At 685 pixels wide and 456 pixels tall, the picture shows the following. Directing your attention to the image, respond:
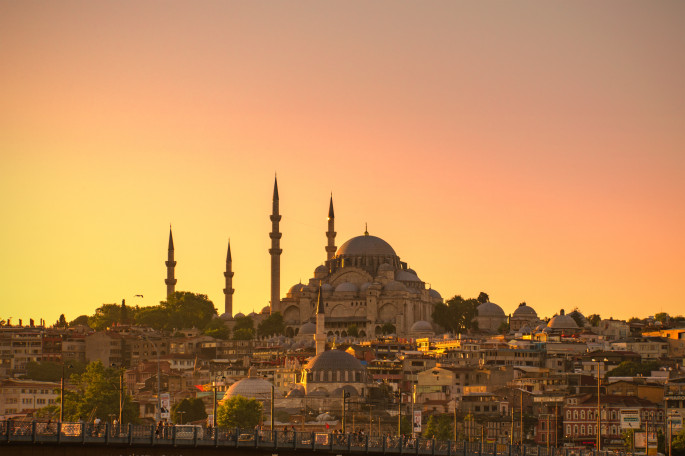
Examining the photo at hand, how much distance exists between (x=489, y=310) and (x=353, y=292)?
1418 cm

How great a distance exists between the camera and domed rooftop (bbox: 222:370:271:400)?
110 meters

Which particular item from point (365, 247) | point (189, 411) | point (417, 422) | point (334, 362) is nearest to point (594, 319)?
point (365, 247)

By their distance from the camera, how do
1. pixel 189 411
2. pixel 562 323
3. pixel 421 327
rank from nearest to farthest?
1. pixel 189 411
2. pixel 421 327
3. pixel 562 323

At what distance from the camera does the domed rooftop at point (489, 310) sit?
15738 cm

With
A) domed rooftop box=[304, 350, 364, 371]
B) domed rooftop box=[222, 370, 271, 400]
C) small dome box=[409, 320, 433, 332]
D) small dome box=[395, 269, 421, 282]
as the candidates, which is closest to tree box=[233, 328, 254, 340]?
small dome box=[409, 320, 433, 332]

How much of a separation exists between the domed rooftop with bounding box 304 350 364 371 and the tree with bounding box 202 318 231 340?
34.7 m

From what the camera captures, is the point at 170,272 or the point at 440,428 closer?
the point at 440,428

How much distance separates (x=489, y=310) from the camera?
15788cm

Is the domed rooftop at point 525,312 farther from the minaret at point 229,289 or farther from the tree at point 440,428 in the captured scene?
the tree at point 440,428

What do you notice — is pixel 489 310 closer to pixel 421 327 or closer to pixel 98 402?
pixel 421 327

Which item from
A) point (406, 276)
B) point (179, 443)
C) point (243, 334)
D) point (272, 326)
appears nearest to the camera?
point (179, 443)

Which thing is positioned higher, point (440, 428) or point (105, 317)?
point (105, 317)

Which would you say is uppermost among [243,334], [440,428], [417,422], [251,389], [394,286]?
[394,286]

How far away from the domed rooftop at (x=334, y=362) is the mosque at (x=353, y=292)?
90.9ft
